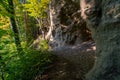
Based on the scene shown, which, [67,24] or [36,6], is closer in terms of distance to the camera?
[67,24]

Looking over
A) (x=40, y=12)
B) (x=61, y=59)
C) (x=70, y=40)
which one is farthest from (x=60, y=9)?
(x=61, y=59)

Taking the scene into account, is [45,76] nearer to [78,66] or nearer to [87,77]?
[78,66]

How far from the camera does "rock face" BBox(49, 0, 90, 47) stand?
46.6 ft

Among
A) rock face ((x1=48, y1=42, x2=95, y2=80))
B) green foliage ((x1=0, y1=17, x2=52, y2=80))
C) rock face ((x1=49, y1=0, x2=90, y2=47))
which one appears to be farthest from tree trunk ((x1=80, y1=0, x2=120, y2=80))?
rock face ((x1=49, y1=0, x2=90, y2=47))

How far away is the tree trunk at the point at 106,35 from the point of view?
5016 millimetres

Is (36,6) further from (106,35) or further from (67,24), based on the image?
(106,35)

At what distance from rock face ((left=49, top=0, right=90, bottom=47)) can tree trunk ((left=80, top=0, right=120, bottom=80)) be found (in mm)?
7215

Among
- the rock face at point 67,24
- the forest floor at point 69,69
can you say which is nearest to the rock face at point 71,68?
the forest floor at point 69,69

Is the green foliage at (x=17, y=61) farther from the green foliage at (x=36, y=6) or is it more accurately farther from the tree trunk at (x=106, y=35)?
the green foliage at (x=36, y=6)

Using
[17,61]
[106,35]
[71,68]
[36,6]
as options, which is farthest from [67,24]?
[106,35]

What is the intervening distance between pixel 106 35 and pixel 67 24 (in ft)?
34.8

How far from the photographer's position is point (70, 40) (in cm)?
1464

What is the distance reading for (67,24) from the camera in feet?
52.9

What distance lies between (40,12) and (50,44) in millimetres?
4595
